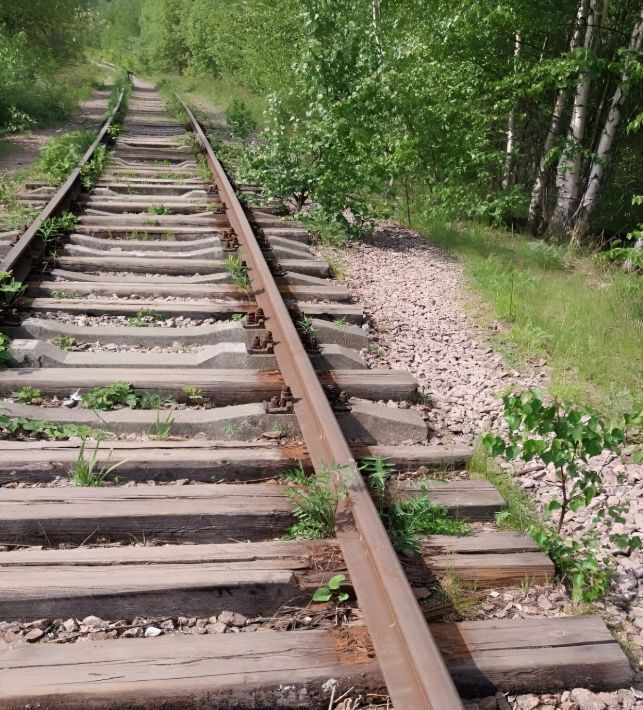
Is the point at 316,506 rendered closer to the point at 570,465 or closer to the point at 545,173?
the point at 570,465

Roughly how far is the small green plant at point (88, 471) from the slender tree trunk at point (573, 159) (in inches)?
315

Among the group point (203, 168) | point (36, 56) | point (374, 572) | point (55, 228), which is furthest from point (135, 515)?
point (36, 56)

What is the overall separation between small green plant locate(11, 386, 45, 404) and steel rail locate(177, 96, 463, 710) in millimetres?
1147

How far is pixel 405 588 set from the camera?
193 centimetres

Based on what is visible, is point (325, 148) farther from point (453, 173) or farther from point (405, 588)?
point (405, 588)

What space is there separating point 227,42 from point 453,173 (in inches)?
696

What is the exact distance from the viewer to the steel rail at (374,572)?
164 cm

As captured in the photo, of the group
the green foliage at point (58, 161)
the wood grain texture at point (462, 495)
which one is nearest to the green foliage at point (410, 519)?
the wood grain texture at point (462, 495)

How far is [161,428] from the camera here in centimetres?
296

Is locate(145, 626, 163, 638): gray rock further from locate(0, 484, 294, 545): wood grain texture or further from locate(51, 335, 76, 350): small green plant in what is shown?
locate(51, 335, 76, 350): small green plant

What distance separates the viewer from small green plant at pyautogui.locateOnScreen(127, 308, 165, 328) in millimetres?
4188

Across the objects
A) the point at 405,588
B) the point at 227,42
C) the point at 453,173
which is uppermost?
the point at 227,42

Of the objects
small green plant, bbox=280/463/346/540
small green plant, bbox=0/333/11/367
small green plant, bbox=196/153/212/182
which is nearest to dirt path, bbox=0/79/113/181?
small green plant, bbox=196/153/212/182

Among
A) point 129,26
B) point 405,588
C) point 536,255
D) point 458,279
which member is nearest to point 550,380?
point 458,279
